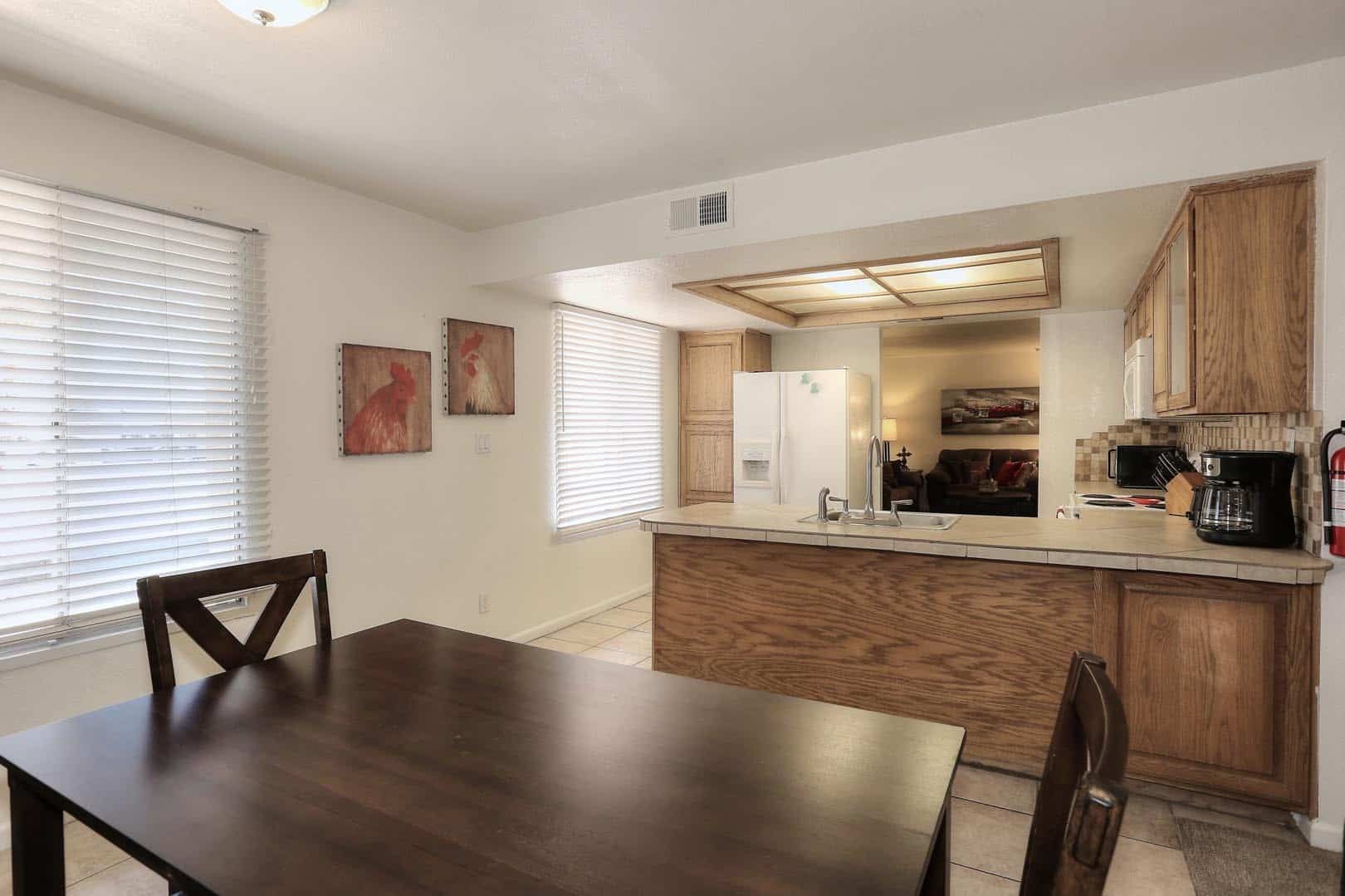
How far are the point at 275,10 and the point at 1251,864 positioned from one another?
3.67 metres

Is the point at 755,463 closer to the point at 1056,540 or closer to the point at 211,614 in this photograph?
the point at 1056,540

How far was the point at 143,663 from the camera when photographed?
2.62 metres

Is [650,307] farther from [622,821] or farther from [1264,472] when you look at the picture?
[622,821]

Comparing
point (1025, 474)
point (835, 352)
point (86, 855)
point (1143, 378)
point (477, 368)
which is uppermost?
point (835, 352)

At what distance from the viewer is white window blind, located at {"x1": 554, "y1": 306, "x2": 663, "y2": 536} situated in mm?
4723

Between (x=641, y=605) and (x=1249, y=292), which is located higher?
(x=1249, y=292)

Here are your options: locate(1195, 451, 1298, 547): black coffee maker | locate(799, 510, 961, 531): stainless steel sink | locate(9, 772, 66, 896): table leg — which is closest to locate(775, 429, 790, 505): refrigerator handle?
locate(799, 510, 961, 531): stainless steel sink

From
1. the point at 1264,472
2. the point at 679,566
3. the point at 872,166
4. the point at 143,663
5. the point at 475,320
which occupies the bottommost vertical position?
the point at 143,663

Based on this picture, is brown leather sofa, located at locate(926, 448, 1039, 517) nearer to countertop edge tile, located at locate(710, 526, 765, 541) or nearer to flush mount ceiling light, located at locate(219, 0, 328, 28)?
countertop edge tile, located at locate(710, 526, 765, 541)

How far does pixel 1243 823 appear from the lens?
2314 mm

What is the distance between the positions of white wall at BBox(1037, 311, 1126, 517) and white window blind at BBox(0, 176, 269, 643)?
488cm

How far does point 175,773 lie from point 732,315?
14.5ft

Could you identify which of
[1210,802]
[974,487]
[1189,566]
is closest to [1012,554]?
[1189,566]

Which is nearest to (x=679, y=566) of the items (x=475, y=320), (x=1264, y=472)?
(x=475, y=320)
